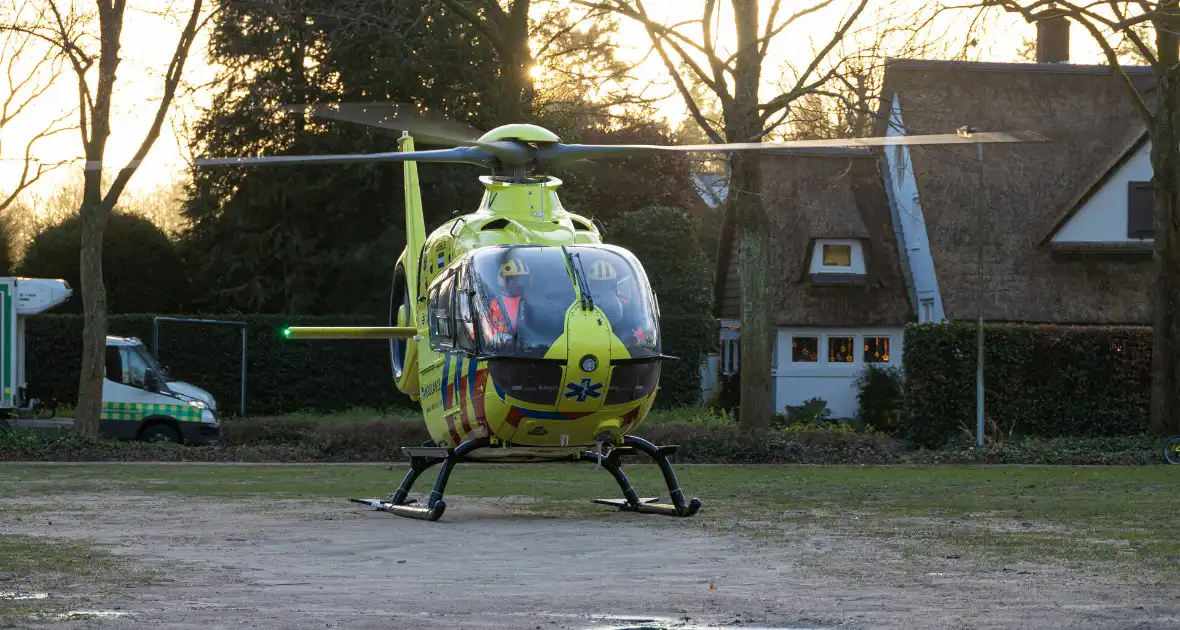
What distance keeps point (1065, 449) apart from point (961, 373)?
4.51m

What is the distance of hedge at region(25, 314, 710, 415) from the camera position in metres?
36.1

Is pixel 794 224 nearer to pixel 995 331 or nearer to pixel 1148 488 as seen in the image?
pixel 995 331

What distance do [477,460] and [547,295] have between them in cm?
189

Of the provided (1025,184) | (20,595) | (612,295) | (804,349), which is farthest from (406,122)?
(1025,184)

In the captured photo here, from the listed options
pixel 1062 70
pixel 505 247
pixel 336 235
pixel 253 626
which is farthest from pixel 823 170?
pixel 253 626

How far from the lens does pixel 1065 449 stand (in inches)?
1030

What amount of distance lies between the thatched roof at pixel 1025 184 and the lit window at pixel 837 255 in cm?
290

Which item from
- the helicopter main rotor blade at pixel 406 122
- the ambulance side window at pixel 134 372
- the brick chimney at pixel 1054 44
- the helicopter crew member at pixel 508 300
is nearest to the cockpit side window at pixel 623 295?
the helicopter crew member at pixel 508 300

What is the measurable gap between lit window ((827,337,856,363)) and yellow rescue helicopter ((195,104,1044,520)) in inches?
1076

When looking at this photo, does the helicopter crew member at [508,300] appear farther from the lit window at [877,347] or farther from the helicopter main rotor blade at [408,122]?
the lit window at [877,347]

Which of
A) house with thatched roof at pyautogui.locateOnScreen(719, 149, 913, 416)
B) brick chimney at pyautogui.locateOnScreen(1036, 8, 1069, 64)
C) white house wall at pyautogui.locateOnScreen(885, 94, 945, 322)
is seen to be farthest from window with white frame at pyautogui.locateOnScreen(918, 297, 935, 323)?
brick chimney at pyautogui.locateOnScreen(1036, 8, 1069, 64)

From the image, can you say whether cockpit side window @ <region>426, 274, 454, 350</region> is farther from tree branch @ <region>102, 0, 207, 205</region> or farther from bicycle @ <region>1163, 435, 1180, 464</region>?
bicycle @ <region>1163, 435, 1180, 464</region>

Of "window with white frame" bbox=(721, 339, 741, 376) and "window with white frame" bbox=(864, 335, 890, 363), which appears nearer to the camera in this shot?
"window with white frame" bbox=(864, 335, 890, 363)

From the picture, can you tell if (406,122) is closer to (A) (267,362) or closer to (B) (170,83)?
(B) (170,83)
